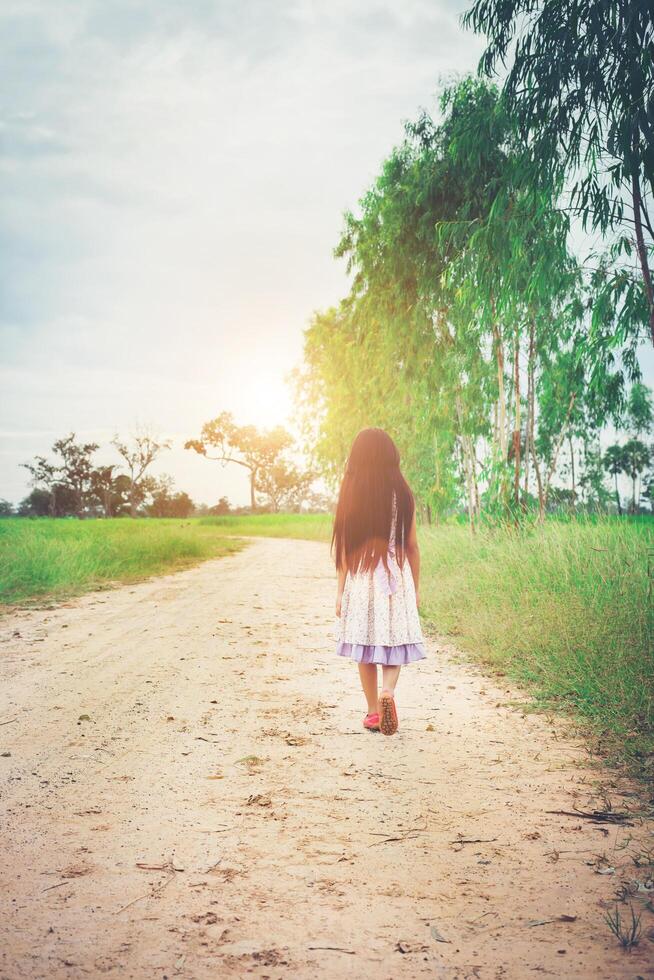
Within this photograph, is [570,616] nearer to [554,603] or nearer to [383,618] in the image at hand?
[554,603]

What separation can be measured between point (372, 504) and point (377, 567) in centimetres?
43

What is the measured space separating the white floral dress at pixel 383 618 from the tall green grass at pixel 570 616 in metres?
1.28

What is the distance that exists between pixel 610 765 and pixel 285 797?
183 cm

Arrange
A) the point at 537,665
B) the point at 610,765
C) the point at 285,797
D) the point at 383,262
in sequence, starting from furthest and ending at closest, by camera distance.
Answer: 1. the point at 383,262
2. the point at 537,665
3. the point at 610,765
4. the point at 285,797

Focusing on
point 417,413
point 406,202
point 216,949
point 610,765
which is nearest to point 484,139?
point 406,202

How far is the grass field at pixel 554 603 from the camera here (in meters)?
4.62

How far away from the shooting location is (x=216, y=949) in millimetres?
2209

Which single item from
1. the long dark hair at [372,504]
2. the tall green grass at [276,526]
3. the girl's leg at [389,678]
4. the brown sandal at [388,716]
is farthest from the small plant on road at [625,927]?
the tall green grass at [276,526]

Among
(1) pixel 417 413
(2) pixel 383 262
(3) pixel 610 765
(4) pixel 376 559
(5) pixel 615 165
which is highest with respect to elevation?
(2) pixel 383 262

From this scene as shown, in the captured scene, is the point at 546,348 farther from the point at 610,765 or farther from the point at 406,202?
the point at 610,765

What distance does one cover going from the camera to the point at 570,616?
5.86m

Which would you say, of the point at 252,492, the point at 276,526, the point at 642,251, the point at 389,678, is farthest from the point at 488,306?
the point at 252,492

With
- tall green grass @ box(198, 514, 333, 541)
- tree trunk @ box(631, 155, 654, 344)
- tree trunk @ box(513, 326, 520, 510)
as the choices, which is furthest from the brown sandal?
tall green grass @ box(198, 514, 333, 541)

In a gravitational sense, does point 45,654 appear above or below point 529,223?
below
